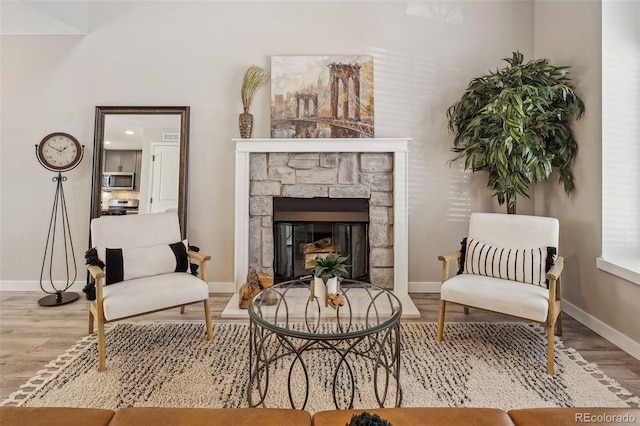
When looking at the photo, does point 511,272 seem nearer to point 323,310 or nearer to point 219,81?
point 323,310

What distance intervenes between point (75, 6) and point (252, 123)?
78.3 inches

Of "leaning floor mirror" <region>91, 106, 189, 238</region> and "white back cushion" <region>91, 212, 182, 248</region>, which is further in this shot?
"leaning floor mirror" <region>91, 106, 189, 238</region>

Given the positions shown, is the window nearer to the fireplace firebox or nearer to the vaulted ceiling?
the fireplace firebox

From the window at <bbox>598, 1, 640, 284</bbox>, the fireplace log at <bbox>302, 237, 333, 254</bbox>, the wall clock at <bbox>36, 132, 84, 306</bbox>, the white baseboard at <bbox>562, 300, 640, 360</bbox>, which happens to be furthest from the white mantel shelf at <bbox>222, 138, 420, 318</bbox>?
the wall clock at <bbox>36, 132, 84, 306</bbox>

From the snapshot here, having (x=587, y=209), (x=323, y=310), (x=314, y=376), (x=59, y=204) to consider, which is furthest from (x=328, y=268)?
(x=59, y=204)

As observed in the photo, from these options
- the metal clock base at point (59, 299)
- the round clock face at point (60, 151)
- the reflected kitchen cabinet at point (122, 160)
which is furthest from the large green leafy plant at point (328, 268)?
the round clock face at point (60, 151)

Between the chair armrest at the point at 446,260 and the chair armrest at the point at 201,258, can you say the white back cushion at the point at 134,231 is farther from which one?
the chair armrest at the point at 446,260

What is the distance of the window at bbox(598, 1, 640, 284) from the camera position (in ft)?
7.93

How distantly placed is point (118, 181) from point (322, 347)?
2901 millimetres

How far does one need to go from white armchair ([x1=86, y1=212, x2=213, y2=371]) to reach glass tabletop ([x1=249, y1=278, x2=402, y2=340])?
67 cm

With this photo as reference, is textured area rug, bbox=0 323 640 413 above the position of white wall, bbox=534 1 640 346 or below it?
below

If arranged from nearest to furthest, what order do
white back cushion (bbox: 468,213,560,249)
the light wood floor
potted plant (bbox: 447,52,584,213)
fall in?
the light wood floor
white back cushion (bbox: 468,213,560,249)
potted plant (bbox: 447,52,584,213)

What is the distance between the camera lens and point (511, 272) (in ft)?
7.71

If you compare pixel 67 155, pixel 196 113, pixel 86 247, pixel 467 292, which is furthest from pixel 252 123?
pixel 467 292
